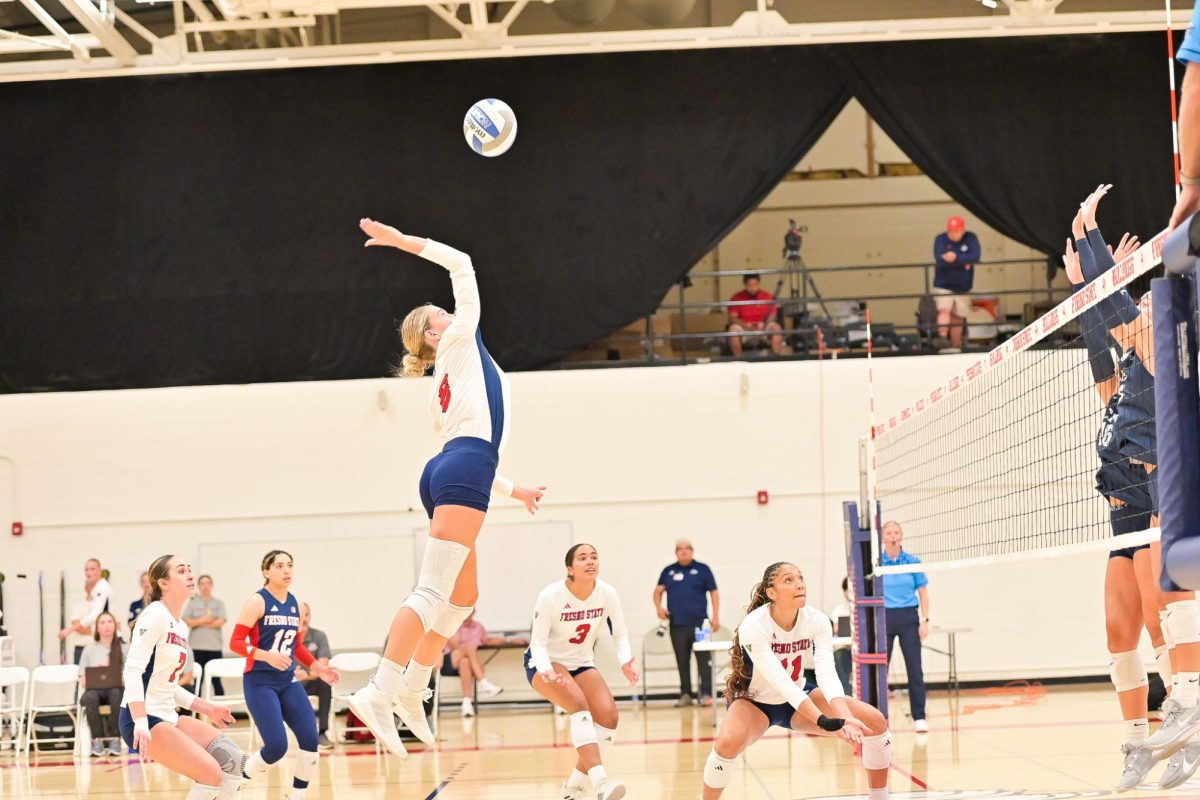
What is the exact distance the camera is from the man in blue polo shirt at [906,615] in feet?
41.9

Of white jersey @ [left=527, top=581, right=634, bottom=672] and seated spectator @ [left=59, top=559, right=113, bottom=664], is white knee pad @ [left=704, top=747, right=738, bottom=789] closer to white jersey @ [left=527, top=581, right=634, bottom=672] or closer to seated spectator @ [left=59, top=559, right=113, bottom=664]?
white jersey @ [left=527, top=581, right=634, bottom=672]

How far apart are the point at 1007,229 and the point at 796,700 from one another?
10.8m

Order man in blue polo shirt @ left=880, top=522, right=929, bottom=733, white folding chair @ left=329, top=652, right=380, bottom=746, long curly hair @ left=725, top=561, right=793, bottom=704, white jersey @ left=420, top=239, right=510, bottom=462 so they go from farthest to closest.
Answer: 1. white folding chair @ left=329, top=652, right=380, bottom=746
2. man in blue polo shirt @ left=880, top=522, right=929, bottom=733
3. long curly hair @ left=725, top=561, right=793, bottom=704
4. white jersey @ left=420, top=239, right=510, bottom=462

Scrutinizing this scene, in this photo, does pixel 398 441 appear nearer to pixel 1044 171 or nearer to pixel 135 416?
pixel 135 416

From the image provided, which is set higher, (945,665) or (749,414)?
(749,414)

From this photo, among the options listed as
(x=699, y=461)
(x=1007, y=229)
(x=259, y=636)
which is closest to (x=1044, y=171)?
(x=1007, y=229)

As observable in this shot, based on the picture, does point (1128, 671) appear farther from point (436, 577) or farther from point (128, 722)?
point (128, 722)

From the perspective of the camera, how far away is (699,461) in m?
16.8

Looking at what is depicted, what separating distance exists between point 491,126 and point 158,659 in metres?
3.69

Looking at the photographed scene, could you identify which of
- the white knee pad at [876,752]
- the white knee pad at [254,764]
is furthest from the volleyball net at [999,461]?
the white knee pad at [254,764]

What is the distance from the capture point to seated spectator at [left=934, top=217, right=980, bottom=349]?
17.5m

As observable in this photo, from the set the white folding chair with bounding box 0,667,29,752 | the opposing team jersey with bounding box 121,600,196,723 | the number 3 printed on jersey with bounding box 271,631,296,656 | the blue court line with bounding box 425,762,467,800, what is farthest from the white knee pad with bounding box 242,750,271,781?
the white folding chair with bounding box 0,667,29,752

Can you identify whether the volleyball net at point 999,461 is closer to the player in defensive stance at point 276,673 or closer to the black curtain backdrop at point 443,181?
the black curtain backdrop at point 443,181

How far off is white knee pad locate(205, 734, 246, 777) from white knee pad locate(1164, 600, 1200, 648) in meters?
5.10
